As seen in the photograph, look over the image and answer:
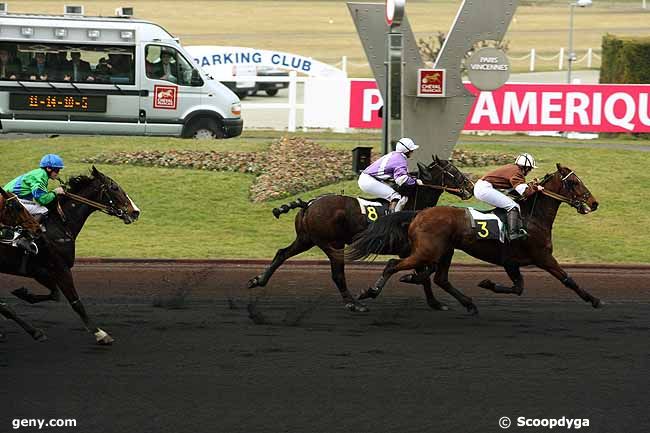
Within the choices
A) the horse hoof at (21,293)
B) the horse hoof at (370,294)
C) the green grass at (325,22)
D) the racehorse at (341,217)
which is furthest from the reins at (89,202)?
the green grass at (325,22)

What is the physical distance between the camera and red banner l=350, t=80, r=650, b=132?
949 inches

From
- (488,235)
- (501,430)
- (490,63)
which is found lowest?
(501,430)

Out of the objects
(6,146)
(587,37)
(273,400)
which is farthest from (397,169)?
(587,37)

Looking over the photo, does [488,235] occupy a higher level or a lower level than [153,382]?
higher

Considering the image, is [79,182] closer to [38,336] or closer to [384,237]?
[38,336]

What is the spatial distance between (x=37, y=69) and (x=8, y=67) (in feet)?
1.92

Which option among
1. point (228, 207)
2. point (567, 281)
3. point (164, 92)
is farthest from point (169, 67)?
point (567, 281)

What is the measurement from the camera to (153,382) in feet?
31.3

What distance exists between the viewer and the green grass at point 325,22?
5331 centimetres

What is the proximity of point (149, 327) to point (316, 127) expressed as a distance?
16.3 m

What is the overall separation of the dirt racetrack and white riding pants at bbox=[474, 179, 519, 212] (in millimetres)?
1180

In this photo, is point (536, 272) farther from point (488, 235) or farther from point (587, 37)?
point (587, 37)

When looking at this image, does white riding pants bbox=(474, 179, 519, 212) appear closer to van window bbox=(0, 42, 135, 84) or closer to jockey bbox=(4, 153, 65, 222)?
jockey bbox=(4, 153, 65, 222)

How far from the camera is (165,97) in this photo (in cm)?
2461
